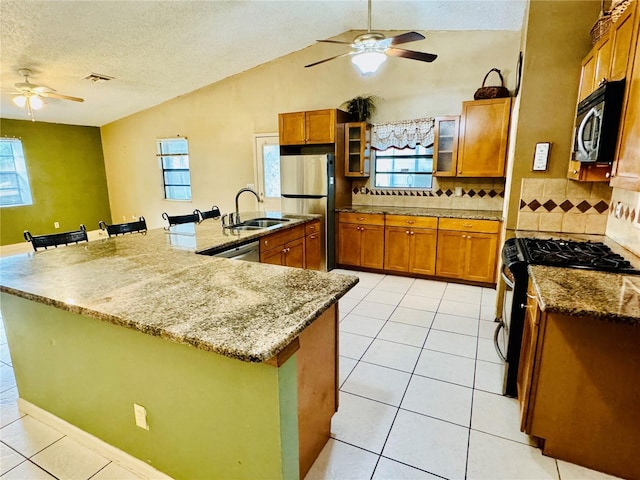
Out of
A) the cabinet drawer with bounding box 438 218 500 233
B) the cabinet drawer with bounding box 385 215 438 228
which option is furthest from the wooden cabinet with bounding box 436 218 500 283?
the cabinet drawer with bounding box 385 215 438 228

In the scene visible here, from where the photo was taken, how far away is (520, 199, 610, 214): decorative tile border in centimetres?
258

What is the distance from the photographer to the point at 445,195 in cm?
449

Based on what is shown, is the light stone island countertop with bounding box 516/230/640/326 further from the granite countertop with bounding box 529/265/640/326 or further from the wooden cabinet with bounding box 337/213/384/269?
the wooden cabinet with bounding box 337/213/384/269

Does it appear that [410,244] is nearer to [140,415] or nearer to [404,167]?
[404,167]

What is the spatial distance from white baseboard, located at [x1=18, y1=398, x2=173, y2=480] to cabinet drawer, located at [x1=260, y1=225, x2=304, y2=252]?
1756mm

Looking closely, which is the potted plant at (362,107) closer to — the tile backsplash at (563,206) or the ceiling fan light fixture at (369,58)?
the ceiling fan light fixture at (369,58)

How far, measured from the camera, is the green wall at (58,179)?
20.0ft

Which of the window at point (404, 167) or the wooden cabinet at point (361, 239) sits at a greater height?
the window at point (404, 167)

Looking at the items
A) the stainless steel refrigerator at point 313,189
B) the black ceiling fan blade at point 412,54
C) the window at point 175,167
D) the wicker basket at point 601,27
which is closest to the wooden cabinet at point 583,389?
the wicker basket at point 601,27

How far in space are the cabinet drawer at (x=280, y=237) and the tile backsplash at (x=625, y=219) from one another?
8.67ft

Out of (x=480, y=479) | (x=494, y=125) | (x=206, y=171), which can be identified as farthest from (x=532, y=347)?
(x=206, y=171)

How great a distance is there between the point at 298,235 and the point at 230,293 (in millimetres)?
2310

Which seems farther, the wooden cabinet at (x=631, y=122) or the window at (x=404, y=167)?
the window at (x=404, y=167)

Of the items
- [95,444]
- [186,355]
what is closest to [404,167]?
[186,355]
